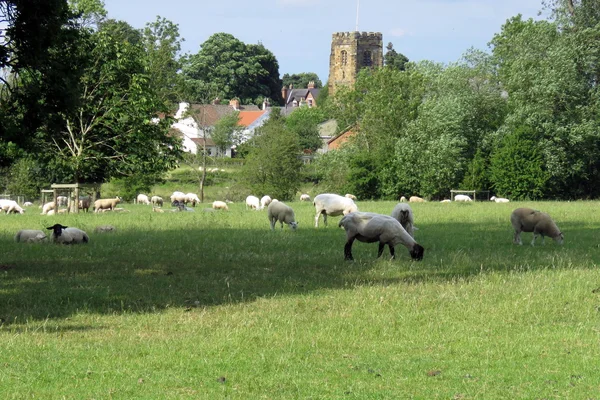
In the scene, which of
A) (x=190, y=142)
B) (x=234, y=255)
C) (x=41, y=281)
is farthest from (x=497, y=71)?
(x=41, y=281)

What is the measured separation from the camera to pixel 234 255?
20453 millimetres

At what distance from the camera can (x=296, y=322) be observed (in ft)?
39.8

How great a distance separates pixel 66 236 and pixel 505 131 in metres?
47.7

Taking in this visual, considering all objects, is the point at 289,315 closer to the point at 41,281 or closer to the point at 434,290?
the point at 434,290

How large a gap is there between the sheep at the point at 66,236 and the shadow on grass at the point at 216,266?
0.45 meters

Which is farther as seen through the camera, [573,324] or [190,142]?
[190,142]

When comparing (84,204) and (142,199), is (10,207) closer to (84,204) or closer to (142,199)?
(84,204)

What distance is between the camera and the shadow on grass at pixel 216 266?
1429 centimetres

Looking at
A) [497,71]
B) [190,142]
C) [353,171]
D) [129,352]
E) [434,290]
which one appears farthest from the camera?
[190,142]

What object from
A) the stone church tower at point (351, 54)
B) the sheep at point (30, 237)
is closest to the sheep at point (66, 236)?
the sheep at point (30, 237)

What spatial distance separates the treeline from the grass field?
41273mm

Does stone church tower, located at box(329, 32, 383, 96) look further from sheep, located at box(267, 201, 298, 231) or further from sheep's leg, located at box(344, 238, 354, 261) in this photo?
sheep's leg, located at box(344, 238, 354, 261)

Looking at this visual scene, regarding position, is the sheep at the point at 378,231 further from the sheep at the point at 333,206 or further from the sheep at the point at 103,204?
the sheep at the point at 103,204

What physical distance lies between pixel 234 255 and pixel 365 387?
40.0ft
